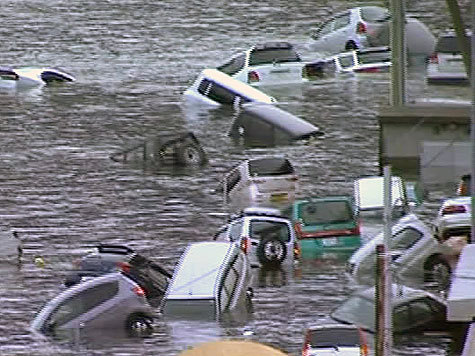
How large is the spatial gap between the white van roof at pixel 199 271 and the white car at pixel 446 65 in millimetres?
20105

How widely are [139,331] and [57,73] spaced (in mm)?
25370

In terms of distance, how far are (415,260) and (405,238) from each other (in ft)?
1.60

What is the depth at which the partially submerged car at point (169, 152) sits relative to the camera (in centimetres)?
3862

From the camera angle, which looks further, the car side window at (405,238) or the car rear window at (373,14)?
the car rear window at (373,14)

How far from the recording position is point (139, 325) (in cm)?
2553

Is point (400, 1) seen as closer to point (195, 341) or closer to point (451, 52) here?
point (451, 52)

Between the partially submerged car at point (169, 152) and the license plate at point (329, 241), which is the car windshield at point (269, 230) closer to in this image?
the license plate at point (329, 241)

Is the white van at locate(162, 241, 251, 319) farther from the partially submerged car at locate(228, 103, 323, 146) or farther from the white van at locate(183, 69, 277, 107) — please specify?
the white van at locate(183, 69, 277, 107)

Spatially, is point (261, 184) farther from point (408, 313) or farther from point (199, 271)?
point (408, 313)

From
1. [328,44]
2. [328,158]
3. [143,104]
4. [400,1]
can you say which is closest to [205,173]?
[328,158]

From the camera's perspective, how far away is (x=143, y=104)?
1820 inches

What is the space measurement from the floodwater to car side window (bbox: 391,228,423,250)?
1083 millimetres

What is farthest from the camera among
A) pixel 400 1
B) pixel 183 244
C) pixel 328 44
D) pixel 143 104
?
pixel 328 44

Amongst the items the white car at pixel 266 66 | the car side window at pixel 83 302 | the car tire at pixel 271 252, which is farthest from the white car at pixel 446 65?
the car side window at pixel 83 302
